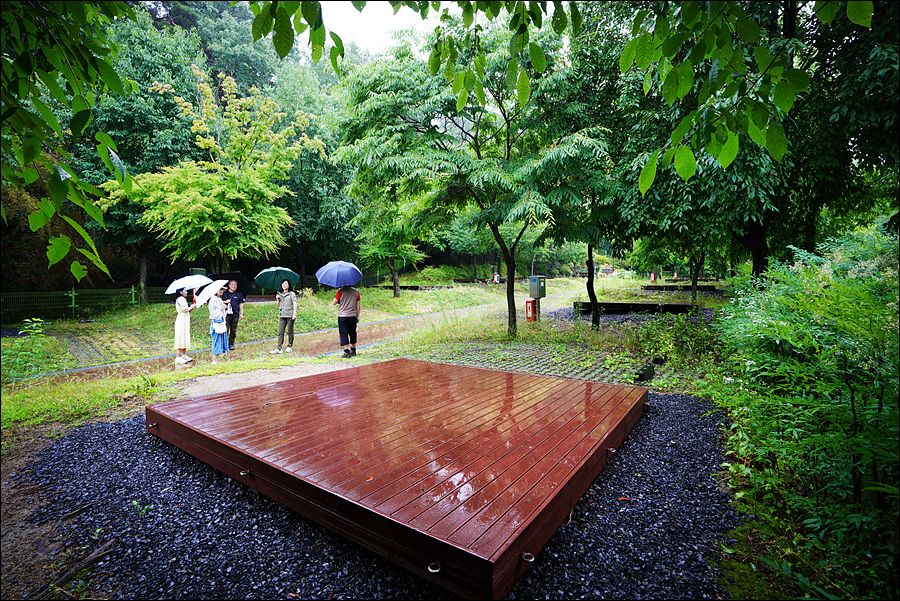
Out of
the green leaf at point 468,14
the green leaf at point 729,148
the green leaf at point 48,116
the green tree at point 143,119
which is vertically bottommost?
the green leaf at point 729,148

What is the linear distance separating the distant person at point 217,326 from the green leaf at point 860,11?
8879 millimetres

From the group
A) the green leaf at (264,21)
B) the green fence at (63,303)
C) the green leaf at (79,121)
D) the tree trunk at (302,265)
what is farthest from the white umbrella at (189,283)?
the tree trunk at (302,265)

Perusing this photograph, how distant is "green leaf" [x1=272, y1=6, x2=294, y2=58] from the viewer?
3.88 ft

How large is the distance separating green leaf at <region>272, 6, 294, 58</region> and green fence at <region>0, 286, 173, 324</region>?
43.3 ft

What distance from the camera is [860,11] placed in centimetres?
105

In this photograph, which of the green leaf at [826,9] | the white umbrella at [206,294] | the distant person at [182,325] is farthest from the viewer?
the white umbrella at [206,294]

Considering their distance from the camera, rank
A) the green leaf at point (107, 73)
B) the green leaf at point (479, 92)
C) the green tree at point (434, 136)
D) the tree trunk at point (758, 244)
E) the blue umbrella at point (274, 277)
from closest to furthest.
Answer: the green leaf at point (107, 73), the green leaf at point (479, 92), the green tree at point (434, 136), the tree trunk at point (758, 244), the blue umbrella at point (274, 277)

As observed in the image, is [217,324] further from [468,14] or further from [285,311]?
[468,14]

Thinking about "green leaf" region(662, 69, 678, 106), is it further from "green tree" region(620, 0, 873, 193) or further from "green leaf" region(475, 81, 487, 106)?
"green leaf" region(475, 81, 487, 106)

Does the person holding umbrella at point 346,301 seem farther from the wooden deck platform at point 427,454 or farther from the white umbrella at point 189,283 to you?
the wooden deck platform at point 427,454

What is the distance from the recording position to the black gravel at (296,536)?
6.79 ft

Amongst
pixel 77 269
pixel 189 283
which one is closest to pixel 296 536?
pixel 77 269

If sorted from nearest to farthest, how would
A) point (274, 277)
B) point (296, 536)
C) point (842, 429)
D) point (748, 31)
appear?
point (748, 31) < point (842, 429) < point (296, 536) < point (274, 277)

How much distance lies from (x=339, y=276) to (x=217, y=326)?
2587mm
